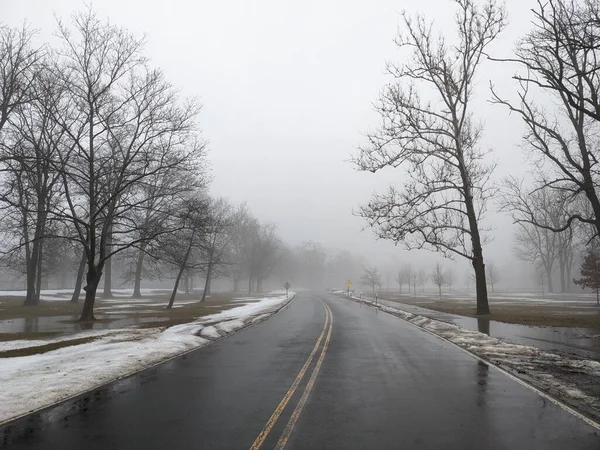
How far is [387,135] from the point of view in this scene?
23828mm

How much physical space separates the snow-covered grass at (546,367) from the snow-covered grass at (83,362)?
8.62 meters

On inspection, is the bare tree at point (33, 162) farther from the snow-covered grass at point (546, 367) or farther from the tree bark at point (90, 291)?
the snow-covered grass at point (546, 367)

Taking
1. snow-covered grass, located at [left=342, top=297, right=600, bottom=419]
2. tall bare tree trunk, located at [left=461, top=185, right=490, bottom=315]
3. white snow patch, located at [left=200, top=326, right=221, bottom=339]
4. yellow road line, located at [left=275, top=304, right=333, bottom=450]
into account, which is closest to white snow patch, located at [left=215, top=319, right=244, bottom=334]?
white snow patch, located at [left=200, top=326, right=221, bottom=339]

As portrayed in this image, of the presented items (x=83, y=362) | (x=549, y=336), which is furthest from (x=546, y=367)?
(x=83, y=362)

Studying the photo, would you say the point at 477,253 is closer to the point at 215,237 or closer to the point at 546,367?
the point at 546,367

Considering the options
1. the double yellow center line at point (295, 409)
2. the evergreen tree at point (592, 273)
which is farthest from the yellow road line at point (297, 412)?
the evergreen tree at point (592, 273)

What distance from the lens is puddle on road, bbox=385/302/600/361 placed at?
41.1 feet

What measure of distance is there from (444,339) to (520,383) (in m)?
6.89

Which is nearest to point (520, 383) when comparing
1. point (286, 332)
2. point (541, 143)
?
point (286, 332)

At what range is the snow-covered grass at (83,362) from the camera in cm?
753

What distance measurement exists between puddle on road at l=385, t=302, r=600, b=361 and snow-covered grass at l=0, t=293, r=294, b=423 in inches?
418

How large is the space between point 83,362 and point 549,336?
15043 mm

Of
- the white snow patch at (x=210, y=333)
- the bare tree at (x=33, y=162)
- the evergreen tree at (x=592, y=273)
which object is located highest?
the bare tree at (x=33, y=162)

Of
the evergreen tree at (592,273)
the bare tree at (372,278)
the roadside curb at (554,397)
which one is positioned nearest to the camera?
the roadside curb at (554,397)
